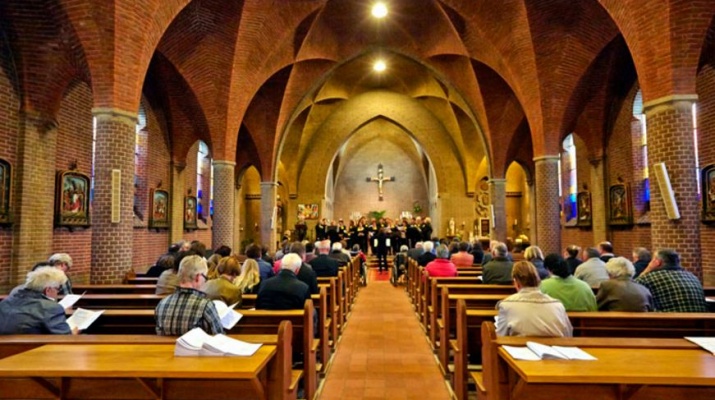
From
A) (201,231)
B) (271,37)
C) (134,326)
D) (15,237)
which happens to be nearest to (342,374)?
(134,326)

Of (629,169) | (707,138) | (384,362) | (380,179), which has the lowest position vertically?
(384,362)

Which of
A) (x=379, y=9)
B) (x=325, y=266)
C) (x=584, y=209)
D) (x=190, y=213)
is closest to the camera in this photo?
(x=325, y=266)

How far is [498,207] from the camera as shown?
16578mm

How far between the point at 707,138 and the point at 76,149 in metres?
14.3

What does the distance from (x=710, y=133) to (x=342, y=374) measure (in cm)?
968

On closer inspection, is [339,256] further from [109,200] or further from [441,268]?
[109,200]

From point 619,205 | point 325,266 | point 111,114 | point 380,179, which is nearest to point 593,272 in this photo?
point 325,266

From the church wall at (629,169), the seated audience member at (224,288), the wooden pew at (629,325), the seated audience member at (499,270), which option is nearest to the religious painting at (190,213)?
the seated audience member at (224,288)

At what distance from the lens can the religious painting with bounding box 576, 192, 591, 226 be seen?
1447 cm

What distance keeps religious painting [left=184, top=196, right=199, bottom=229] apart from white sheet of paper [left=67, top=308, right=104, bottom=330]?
11.8m

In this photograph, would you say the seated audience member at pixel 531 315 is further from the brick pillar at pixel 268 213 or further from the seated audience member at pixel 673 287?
the brick pillar at pixel 268 213

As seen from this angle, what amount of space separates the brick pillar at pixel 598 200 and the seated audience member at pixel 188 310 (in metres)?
13.2

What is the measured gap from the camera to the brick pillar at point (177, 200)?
559 inches

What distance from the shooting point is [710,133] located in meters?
9.53
